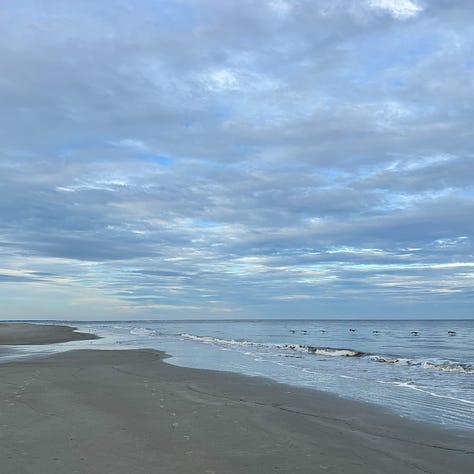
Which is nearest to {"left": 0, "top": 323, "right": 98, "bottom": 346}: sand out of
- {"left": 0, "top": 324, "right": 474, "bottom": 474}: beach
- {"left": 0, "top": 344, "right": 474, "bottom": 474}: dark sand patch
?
{"left": 0, "top": 324, "right": 474, "bottom": 474}: beach

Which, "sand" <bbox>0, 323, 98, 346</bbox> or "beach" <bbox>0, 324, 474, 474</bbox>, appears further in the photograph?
"sand" <bbox>0, 323, 98, 346</bbox>

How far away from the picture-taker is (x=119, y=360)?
2539cm

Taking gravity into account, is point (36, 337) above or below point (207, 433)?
below

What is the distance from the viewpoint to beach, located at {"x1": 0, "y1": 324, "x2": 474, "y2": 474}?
719 centimetres

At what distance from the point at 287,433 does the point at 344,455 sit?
66.2 inches

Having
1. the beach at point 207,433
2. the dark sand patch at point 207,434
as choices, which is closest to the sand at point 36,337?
the beach at point 207,433

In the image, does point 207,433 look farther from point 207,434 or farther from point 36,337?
point 36,337

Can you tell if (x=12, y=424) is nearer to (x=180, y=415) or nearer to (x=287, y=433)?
(x=180, y=415)

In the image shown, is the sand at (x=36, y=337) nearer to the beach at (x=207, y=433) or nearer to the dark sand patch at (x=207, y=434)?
the beach at (x=207, y=433)

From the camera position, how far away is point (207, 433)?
29.8ft

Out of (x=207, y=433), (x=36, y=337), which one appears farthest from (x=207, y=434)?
(x=36, y=337)

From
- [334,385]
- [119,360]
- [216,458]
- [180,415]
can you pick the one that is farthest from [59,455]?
[119,360]

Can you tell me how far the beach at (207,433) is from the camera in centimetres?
719

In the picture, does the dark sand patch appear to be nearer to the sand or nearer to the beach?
the beach
